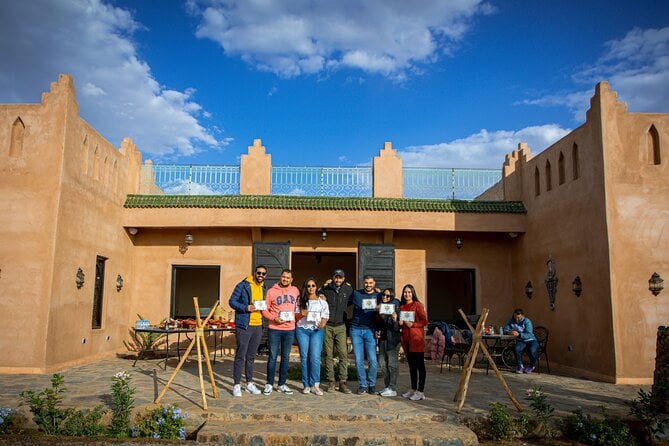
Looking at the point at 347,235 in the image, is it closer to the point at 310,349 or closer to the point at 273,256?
the point at 273,256

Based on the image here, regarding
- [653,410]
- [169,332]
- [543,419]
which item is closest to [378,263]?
[169,332]

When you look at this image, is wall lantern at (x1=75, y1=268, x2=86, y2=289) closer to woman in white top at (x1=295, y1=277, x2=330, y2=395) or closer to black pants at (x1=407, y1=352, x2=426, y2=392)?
woman in white top at (x1=295, y1=277, x2=330, y2=395)

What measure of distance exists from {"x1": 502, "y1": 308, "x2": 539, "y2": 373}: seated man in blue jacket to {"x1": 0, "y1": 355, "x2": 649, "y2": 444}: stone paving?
2.40 ft

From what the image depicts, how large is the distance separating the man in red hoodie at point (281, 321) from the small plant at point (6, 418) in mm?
3138

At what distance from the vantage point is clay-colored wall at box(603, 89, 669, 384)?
9305mm

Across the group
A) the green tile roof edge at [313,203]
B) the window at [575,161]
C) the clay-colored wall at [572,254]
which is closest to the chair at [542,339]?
the clay-colored wall at [572,254]

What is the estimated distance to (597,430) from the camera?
6176 mm

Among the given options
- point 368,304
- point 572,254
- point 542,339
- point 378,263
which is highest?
point 572,254

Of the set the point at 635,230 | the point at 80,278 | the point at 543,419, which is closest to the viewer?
the point at 543,419

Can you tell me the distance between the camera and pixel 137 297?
524 inches

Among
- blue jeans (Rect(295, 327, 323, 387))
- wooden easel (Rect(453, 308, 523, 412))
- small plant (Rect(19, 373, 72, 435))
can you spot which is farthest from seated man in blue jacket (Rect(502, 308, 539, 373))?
small plant (Rect(19, 373, 72, 435))

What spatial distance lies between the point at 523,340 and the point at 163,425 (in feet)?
23.9

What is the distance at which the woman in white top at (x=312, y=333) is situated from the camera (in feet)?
25.4

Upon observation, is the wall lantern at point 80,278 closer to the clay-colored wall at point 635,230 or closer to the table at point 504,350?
the table at point 504,350
